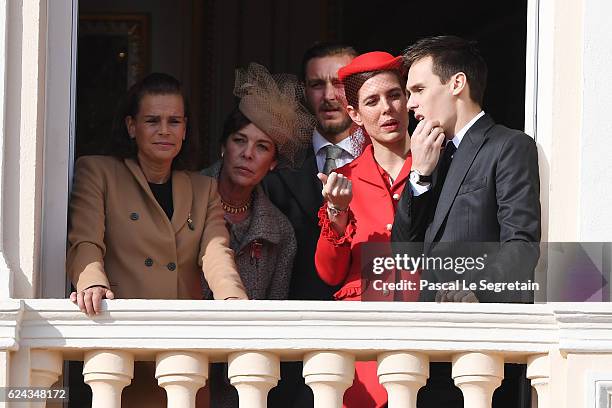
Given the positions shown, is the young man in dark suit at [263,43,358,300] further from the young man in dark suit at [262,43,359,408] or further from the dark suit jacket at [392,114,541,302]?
the dark suit jacket at [392,114,541,302]

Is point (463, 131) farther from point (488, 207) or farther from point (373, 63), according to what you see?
point (373, 63)

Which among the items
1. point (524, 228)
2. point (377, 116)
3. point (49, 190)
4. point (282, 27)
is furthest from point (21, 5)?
point (282, 27)

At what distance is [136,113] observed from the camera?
21.9 feet

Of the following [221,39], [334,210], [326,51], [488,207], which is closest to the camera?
[488,207]

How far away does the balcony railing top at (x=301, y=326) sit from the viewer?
5953 millimetres

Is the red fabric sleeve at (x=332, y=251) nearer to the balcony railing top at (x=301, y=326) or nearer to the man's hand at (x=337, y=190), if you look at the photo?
the man's hand at (x=337, y=190)

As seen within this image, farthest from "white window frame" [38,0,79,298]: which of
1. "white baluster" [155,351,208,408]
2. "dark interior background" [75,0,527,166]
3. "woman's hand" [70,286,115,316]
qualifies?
"dark interior background" [75,0,527,166]

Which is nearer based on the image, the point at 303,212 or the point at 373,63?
the point at 373,63

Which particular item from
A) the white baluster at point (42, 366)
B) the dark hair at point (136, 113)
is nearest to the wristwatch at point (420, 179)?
the dark hair at point (136, 113)

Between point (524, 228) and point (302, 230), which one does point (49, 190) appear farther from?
point (524, 228)

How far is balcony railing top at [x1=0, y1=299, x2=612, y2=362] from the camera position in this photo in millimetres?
5953

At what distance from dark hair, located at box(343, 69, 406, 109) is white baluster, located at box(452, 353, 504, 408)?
1133mm

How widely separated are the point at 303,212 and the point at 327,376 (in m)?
1.13

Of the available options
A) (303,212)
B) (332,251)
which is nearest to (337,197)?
Answer: (332,251)
